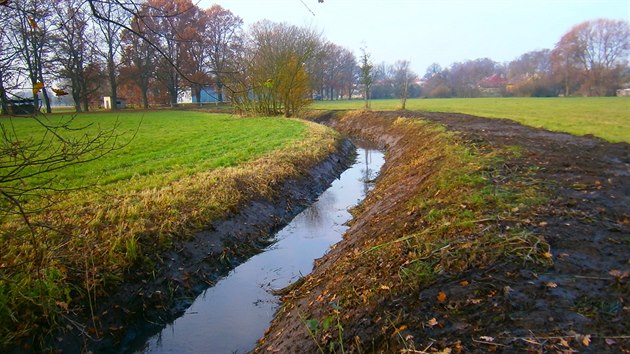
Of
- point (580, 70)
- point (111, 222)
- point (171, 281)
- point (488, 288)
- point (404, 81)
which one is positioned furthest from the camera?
point (580, 70)

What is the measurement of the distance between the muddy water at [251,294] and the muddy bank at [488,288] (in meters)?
0.51

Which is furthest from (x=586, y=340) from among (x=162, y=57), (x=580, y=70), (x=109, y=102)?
(x=580, y=70)

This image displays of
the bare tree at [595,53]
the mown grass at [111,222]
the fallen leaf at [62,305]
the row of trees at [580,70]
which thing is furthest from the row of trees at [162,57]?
the bare tree at [595,53]

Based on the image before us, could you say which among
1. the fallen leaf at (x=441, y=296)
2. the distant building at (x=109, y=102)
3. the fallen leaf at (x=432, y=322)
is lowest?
the fallen leaf at (x=432, y=322)

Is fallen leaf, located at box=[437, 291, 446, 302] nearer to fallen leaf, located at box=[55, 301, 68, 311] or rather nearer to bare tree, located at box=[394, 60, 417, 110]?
fallen leaf, located at box=[55, 301, 68, 311]

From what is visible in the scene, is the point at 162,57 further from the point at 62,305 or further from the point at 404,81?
the point at 404,81

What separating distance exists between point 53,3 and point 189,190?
567 cm

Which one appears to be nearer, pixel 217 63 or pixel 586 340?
pixel 586 340

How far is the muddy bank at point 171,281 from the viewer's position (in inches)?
215

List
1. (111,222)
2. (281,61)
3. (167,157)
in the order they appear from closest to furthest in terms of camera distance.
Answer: (111,222) → (167,157) → (281,61)

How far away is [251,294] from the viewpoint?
6.97 meters

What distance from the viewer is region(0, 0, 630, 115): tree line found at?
399 cm

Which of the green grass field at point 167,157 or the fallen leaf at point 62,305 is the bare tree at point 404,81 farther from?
the fallen leaf at point 62,305

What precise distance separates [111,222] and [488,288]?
19.5ft
